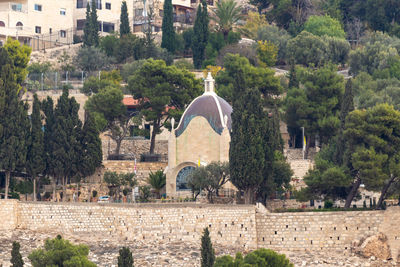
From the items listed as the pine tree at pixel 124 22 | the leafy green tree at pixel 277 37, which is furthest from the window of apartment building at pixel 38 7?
the leafy green tree at pixel 277 37

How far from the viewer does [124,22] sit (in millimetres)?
118000

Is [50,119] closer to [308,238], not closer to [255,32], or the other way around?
[308,238]

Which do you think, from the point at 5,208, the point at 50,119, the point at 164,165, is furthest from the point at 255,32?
the point at 5,208

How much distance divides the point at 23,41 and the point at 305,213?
5054 centimetres

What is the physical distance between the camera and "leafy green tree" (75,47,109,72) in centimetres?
11281

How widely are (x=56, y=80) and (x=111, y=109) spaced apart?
16335mm

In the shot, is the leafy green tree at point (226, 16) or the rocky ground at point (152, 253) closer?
the rocky ground at point (152, 253)

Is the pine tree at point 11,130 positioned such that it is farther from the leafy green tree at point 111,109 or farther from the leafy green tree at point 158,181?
the leafy green tree at point 111,109

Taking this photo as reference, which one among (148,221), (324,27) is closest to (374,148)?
(148,221)

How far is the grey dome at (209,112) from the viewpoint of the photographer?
271 feet

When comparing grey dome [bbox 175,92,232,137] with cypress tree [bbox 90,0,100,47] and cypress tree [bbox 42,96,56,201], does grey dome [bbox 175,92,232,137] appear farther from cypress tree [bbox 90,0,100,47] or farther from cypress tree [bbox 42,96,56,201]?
cypress tree [bbox 90,0,100,47]

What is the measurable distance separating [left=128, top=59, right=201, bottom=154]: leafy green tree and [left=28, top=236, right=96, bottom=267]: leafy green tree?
26.1 m

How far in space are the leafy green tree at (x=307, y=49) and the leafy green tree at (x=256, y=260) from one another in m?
46.2

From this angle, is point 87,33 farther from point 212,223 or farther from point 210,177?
point 212,223
